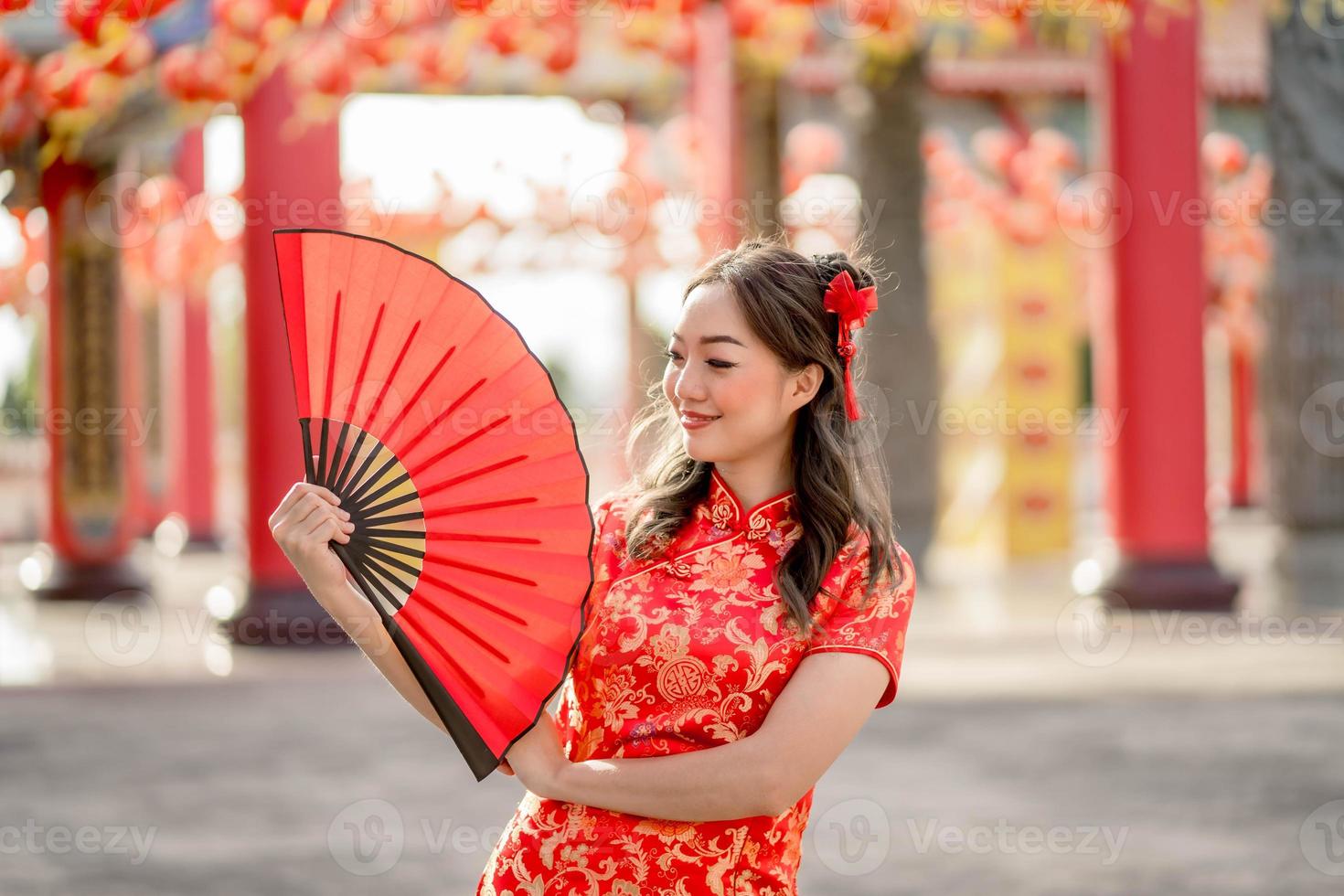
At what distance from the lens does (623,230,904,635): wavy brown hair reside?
1587 millimetres

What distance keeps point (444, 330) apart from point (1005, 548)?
10890 mm

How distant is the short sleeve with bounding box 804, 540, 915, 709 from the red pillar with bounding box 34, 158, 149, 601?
Answer: 9.49m

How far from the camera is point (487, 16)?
4766mm

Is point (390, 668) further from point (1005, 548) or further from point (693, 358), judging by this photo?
point (1005, 548)

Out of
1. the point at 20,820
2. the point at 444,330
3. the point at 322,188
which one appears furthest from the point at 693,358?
the point at 322,188

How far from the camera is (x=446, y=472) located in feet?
5.10

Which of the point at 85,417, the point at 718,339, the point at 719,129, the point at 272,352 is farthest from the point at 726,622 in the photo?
the point at 85,417

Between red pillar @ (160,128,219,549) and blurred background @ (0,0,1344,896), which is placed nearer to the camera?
blurred background @ (0,0,1344,896)

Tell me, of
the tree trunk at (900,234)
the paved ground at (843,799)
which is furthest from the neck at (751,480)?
the tree trunk at (900,234)

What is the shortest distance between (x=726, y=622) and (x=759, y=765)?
15 cm

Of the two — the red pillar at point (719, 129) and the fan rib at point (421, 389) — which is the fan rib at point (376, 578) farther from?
the red pillar at point (719, 129)

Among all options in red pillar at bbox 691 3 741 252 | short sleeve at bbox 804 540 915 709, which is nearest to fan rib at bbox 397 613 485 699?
short sleeve at bbox 804 540 915 709

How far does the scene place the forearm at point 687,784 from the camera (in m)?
1.47

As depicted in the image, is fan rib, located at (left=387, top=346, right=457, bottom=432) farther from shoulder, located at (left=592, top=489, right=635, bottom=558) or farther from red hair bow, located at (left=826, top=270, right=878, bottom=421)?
red hair bow, located at (left=826, top=270, right=878, bottom=421)
